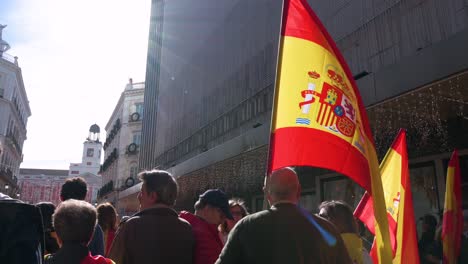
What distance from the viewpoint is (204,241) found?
2.74m

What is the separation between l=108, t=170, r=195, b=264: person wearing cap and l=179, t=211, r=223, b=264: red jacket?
7 centimetres

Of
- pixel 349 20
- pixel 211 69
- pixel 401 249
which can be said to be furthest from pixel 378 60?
pixel 211 69

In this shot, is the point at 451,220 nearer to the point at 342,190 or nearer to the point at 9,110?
the point at 342,190

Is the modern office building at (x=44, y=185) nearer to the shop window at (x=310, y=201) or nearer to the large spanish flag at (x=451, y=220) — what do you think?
the shop window at (x=310, y=201)

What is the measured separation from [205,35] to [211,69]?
8.03ft

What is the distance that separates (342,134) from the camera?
2619 mm

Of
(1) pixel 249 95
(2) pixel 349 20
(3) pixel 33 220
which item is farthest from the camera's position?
(1) pixel 249 95

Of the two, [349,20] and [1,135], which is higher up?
[1,135]

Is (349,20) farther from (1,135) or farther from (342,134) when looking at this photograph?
(1,135)

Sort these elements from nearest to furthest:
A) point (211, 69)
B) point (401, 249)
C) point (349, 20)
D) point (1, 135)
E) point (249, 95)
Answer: point (401, 249) < point (349, 20) < point (249, 95) < point (211, 69) < point (1, 135)

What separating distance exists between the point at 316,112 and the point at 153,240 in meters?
1.32

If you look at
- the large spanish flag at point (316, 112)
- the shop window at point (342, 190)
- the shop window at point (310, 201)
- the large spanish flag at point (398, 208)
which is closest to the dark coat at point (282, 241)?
the large spanish flag at point (316, 112)

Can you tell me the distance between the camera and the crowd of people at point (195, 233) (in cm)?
209

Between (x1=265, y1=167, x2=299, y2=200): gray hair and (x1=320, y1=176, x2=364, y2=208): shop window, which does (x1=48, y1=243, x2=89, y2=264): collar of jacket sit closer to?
(x1=265, y1=167, x2=299, y2=200): gray hair
